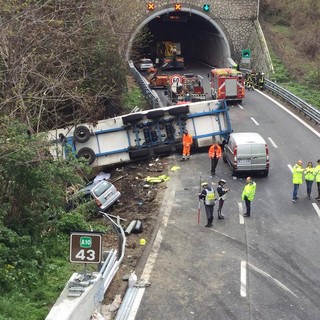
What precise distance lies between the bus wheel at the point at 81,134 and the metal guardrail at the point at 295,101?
1230 centimetres

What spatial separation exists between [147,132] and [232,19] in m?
26.6

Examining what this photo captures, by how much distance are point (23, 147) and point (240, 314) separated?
587cm

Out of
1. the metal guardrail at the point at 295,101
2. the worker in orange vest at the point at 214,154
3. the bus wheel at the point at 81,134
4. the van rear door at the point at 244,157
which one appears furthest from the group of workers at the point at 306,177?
the metal guardrail at the point at 295,101

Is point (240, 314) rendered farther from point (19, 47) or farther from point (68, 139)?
point (68, 139)

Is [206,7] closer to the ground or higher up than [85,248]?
Answer: higher up

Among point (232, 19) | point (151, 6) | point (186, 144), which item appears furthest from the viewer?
point (232, 19)

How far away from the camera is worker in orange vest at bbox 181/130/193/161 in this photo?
76.7 ft

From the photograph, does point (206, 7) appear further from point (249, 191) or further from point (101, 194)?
point (249, 191)

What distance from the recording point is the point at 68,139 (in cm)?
2297

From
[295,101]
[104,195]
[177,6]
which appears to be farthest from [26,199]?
[177,6]

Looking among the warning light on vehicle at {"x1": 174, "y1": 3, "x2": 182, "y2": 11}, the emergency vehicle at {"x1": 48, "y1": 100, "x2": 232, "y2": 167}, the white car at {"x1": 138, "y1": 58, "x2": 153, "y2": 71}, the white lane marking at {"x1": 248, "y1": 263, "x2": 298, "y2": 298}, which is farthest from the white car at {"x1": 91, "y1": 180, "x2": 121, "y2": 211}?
the white car at {"x1": 138, "y1": 58, "x2": 153, "y2": 71}

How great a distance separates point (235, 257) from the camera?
14664 millimetres

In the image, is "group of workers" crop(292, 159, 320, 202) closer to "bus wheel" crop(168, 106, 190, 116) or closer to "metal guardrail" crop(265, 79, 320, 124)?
"bus wheel" crop(168, 106, 190, 116)

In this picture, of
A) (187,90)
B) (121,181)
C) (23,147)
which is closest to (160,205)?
(121,181)
